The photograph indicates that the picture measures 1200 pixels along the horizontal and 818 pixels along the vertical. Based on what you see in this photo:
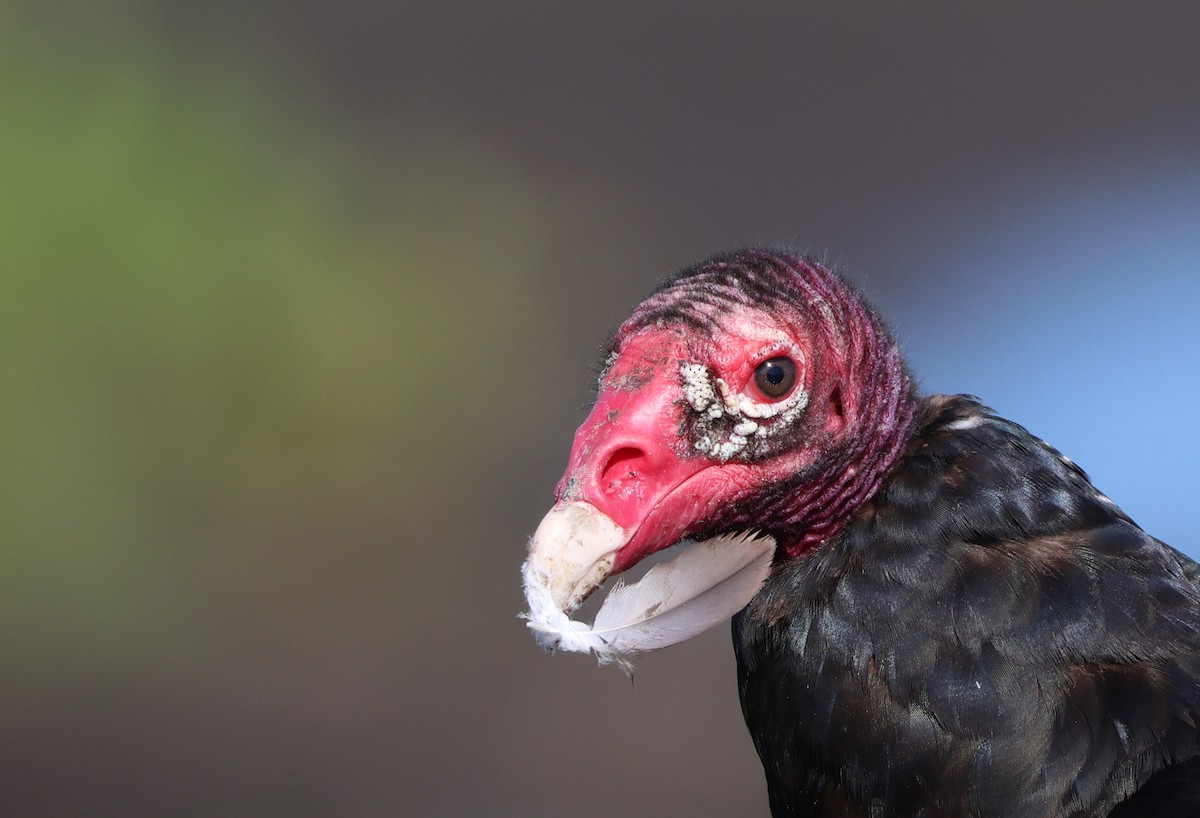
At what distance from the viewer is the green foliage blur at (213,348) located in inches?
158

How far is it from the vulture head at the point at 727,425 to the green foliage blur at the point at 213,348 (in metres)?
3.17

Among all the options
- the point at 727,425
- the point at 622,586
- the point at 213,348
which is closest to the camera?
the point at 727,425

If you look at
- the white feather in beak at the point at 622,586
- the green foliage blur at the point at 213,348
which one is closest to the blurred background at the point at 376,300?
the green foliage blur at the point at 213,348

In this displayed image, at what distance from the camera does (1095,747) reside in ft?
3.63

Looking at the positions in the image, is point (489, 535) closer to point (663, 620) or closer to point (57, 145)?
point (57, 145)

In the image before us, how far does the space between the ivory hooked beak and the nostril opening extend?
37 mm

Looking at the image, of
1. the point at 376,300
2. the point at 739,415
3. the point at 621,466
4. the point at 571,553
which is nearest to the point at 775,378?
the point at 739,415

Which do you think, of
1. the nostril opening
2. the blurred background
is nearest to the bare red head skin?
the nostril opening

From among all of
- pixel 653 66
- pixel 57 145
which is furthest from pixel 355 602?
pixel 653 66

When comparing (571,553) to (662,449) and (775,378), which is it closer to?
(662,449)

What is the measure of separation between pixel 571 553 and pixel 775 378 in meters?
0.30

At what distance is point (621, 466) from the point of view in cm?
118

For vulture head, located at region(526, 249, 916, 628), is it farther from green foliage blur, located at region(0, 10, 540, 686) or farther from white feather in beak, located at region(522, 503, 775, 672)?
green foliage blur, located at region(0, 10, 540, 686)

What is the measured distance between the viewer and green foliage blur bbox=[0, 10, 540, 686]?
4008 mm
